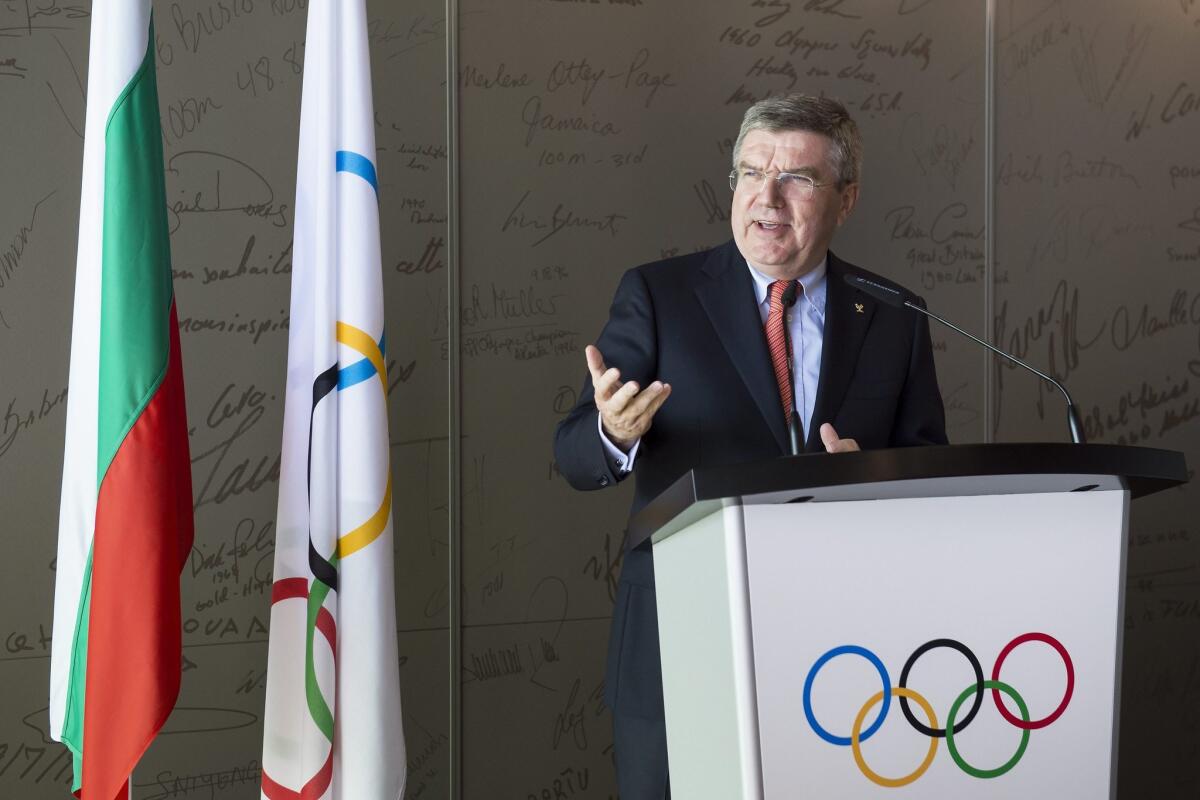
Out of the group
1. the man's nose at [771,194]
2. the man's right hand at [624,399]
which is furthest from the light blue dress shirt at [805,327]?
the man's right hand at [624,399]

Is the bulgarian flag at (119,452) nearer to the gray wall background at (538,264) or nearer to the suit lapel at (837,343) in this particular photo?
the gray wall background at (538,264)

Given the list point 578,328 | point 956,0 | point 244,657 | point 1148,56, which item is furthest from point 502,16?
point 1148,56

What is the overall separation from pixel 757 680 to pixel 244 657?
79.7 inches

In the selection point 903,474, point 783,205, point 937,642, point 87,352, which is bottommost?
point 937,642

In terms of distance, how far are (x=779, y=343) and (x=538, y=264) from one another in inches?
47.5

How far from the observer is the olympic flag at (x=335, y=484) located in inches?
87.4

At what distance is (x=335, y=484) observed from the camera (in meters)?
2.29

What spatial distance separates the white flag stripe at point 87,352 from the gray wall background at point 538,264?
0.71 meters

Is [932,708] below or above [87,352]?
below

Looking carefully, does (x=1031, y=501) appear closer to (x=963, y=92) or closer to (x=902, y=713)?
(x=902, y=713)

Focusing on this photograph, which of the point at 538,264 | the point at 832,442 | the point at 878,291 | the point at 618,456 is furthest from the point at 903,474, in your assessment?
the point at 538,264

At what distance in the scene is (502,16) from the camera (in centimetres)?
309

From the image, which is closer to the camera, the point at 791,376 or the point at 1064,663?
the point at 1064,663

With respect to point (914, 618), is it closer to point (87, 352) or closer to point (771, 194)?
point (771, 194)
